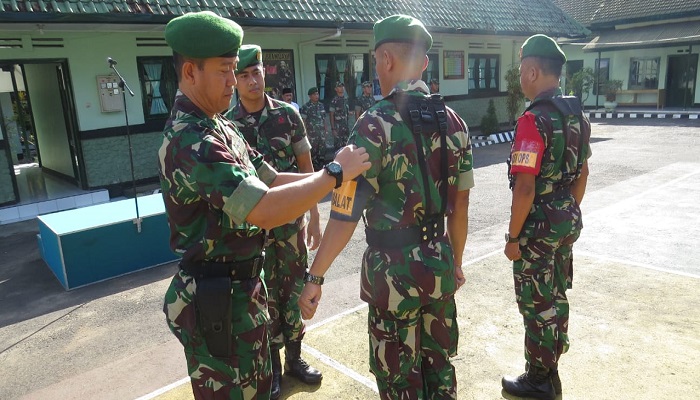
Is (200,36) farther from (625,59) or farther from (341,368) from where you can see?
(625,59)

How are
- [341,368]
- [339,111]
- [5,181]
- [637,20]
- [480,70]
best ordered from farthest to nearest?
[637,20], [480,70], [339,111], [5,181], [341,368]

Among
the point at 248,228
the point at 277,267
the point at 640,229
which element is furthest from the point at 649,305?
the point at 248,228

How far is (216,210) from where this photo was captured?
1.96m

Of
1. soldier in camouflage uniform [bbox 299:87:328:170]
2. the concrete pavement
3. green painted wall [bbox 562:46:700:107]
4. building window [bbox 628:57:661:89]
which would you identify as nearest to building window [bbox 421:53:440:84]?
soldier in camouflage uniform [bbox 299:87:328:170]

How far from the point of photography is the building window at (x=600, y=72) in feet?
82.4

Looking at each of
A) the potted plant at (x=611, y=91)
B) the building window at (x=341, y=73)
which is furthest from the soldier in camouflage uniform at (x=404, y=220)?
the potted plant at (x=611, y=91)

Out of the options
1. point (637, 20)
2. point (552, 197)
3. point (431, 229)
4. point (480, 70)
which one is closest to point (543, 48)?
point (552, 197)

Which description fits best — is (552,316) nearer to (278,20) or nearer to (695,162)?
(278,20)

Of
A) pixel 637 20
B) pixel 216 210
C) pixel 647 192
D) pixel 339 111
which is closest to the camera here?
pixel 216 210

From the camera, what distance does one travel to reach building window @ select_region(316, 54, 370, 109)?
1283 cm

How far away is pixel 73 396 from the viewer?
3.37 metres

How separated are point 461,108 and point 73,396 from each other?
49.5ft

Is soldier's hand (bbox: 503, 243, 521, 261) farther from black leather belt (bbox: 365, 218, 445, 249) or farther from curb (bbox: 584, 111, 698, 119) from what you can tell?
curb (bbox: 584, 111, 698, 119)

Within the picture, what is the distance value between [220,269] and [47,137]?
1094 cm
